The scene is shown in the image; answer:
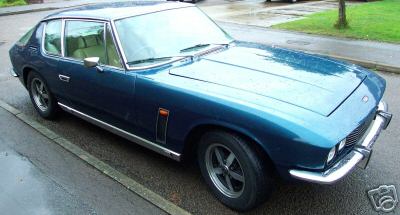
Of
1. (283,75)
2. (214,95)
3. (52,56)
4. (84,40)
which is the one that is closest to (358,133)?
(283,75)

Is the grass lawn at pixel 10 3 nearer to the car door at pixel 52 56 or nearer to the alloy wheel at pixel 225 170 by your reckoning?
the car door at pixel 52 56

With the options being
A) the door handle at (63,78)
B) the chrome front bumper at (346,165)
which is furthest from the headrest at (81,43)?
the chrome front bumper at (346,165)

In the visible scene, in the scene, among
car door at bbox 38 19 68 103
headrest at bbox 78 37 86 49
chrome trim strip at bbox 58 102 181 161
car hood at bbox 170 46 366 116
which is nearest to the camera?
car hood at bbox 170 46 366 116

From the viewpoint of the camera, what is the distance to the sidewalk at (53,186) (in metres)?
3.63

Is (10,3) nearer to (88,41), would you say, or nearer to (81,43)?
(81,43)

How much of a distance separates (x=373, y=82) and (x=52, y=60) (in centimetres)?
366

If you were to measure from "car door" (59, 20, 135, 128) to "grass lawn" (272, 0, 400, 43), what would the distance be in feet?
25.8

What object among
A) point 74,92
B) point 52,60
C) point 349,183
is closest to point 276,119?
point 349,183

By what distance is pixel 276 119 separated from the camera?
2967mm

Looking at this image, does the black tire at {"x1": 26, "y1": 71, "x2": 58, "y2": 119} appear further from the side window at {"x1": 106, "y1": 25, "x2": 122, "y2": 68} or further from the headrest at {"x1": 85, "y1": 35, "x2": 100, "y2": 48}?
the side window at {"x1": 106, "y1": 25, "x2": 122, "y2": 68}

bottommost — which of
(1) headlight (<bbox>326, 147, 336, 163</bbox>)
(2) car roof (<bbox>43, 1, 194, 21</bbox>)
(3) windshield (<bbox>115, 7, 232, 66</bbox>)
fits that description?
(1) headlight (<bbox>326, 147, 336, 163</bbox>)

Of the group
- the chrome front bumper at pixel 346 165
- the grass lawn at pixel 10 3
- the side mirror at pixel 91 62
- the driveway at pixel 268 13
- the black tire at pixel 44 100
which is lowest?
the grass lawn at pixel 10 3

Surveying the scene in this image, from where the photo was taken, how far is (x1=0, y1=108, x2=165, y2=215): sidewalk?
363cm

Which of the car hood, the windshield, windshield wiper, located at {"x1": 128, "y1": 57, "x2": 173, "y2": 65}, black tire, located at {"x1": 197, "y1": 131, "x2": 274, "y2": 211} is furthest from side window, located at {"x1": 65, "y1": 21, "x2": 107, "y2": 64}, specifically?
black tire, located at {"x1": 197, "y1": 131, "x2": 274, "y2": 211}
